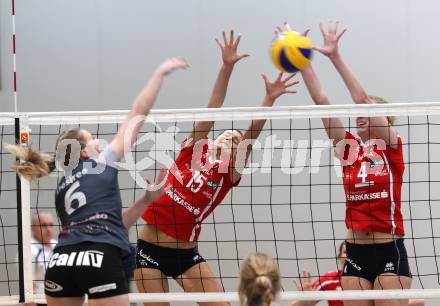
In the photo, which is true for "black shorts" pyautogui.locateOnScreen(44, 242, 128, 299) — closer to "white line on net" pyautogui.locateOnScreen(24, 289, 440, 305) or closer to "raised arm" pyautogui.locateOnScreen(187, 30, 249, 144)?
"white line on net" pyautogui.locateOnScreen(24, 289, 440, 305)

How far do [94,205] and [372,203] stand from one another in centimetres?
197

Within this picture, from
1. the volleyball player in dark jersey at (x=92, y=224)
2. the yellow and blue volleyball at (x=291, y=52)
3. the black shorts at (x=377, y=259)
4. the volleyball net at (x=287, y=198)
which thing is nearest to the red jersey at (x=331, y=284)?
the black shorts at (x=377, y=259)

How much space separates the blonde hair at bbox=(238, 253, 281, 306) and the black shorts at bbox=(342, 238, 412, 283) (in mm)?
1618

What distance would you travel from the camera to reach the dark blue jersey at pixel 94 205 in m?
3.91

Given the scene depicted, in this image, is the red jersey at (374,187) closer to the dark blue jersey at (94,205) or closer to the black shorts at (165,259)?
the black shorts at (165,259)

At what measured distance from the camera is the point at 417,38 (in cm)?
777

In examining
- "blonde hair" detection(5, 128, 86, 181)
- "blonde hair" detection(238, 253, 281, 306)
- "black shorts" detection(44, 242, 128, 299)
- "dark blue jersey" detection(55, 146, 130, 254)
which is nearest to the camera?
"blonde hair" detection(238, 253, 281, 306)

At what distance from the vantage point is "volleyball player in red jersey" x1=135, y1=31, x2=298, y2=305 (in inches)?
211

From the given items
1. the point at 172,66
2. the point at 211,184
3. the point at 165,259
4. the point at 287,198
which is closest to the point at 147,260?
the point at 165,259

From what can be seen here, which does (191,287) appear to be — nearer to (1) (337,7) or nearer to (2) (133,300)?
(2) (133,300)

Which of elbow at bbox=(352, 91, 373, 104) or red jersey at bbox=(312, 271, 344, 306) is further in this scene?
red jersey at bbox=(312, 271, 344, 306)

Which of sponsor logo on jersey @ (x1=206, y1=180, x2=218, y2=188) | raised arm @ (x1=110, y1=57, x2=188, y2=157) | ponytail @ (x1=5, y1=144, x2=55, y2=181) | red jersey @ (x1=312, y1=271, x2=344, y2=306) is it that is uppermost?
raised arm @ (x1=110, y1=57, x2=188, y2=157)

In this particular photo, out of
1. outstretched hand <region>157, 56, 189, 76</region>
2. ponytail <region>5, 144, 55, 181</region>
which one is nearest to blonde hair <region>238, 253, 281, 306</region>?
outstretched hand <region>157, 56, 189, 76</region>

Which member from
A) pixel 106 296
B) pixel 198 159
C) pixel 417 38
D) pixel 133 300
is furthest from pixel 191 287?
pixel 417 38
